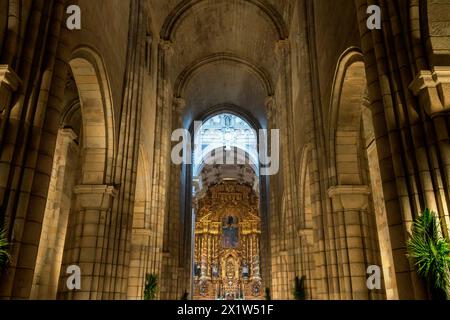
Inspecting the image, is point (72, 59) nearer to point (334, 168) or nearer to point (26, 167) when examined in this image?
point (26, 167)

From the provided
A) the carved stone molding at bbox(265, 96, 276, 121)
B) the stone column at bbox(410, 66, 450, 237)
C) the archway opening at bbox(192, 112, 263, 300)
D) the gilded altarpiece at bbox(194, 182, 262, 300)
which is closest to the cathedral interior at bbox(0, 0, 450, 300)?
the stone column at bbox(410, 66, 450, 237)

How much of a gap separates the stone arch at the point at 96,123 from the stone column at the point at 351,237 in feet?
21.6

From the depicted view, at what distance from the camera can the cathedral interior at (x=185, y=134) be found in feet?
20.5

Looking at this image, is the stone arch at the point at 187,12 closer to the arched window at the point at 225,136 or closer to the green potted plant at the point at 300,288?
the green potted plant at the point at 300,288

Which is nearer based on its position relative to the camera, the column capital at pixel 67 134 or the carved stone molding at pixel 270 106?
the column capital at pixel 67 134

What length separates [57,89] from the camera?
7.33 metres

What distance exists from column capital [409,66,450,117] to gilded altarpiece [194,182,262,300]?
38.6 metres

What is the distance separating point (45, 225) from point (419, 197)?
13.8 m

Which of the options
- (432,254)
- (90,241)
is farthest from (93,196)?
(432,254)

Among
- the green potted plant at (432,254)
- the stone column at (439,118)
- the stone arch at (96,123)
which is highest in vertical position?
the stone arch at (96,123)

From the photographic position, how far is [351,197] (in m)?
10.7

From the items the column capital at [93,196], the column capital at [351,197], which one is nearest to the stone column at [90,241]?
the column capital at [93,196]
